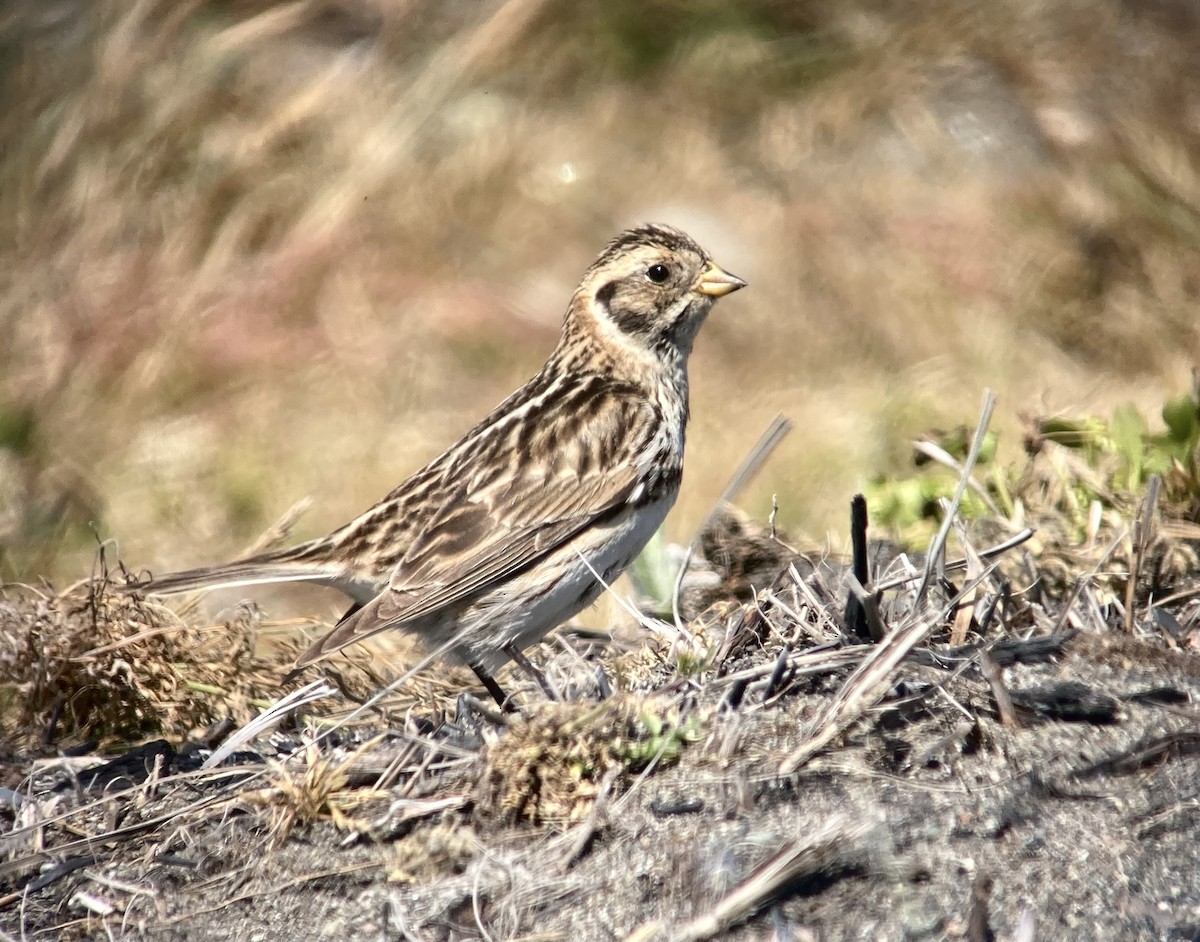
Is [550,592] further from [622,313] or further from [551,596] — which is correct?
[622,313]

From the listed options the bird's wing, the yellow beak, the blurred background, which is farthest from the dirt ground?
the blurred background

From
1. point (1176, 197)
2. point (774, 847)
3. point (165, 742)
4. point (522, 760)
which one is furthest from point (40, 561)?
point (1176, 197)

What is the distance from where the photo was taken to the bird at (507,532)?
5.27 meters

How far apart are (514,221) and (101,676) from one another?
5.30m

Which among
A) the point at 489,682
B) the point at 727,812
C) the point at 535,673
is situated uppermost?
the point at 727,812

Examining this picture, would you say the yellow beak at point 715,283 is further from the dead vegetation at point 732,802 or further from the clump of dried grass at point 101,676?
the clump of dried grass at point 101,676

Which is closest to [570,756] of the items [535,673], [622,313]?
[535,673]

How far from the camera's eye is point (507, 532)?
17.7 feet

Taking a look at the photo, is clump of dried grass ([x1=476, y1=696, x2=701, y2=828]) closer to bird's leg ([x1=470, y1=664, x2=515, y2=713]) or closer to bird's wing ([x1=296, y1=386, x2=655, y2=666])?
bird's wing ([x1=296, y1=386, x2=655, y2=666])

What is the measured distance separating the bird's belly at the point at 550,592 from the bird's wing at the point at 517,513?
0.04 metres

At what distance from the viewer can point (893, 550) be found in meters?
5.64

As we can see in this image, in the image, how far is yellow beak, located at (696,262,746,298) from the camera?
19.8ft

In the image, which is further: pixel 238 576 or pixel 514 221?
pixel 514 221

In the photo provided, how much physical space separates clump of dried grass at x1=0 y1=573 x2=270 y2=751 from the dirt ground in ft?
2.39
